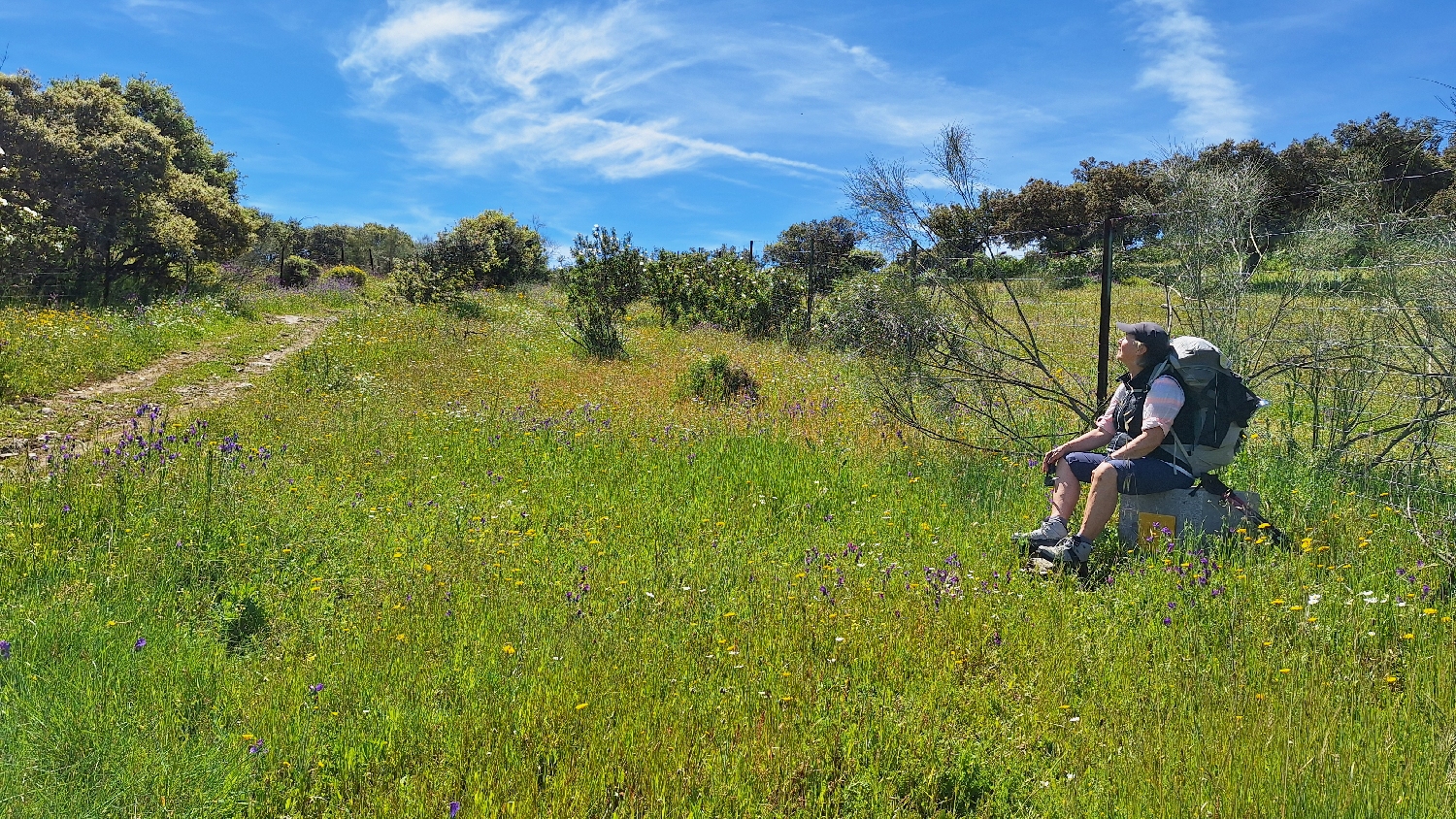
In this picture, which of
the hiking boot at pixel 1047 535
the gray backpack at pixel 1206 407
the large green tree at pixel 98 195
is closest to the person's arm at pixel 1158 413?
the gray backpack at pixel 1206 407

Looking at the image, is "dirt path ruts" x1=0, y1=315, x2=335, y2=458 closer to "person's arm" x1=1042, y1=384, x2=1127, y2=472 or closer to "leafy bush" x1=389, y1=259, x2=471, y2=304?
"leafy bush" x1=389, y1=259, x2=471, y2=304

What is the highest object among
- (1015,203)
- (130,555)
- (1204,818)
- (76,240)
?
(1015,203)

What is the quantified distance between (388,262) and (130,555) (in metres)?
48.7

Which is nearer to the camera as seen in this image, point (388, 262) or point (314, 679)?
point (314, 679)

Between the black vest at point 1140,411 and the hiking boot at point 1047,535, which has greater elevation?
the black vest at point 1140,411

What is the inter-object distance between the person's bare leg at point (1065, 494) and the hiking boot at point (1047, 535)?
0.19 ft

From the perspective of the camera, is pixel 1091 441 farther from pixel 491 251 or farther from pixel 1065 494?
pixel 491 251

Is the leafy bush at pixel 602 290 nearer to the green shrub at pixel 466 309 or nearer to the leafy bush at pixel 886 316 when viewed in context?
the green shrub at pixel 466 309

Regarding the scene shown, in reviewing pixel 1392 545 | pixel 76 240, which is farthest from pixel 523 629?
pixel 76 240

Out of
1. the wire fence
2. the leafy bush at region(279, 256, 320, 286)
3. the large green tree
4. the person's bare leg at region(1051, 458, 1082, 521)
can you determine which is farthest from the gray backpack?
the leafy bush at region(279, 256, 320, 286)

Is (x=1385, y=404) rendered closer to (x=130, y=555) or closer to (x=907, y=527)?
(x=907, y=527)

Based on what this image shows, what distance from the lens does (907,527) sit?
207 inches

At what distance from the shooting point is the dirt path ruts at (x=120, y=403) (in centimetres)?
698

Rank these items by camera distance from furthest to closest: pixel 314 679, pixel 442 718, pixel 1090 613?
pixel 1090 613 < pixel 314 679 < pixel 442 718
